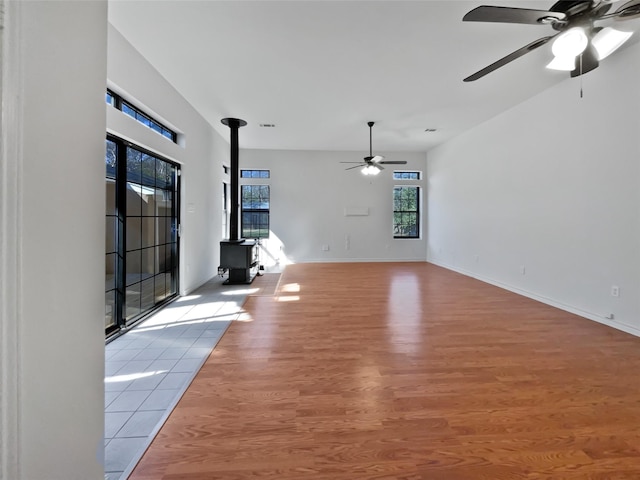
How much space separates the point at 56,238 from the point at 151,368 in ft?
6.06

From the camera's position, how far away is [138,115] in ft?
10.7

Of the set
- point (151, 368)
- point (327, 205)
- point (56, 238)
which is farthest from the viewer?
point (327, 205)

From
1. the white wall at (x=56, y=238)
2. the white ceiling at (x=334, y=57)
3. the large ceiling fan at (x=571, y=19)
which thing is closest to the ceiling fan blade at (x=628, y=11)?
the large ceiling fan at (x=571, y=19)

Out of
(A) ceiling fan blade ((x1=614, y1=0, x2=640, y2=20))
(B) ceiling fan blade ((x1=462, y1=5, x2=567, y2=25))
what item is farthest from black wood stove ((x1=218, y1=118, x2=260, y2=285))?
(A) ceiling fan blade ((x1=614, y1=0, x2=640, y2=20))

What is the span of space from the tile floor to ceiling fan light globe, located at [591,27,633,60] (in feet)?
12.8

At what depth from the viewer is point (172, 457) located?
1410 mm

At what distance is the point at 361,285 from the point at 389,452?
3.67m

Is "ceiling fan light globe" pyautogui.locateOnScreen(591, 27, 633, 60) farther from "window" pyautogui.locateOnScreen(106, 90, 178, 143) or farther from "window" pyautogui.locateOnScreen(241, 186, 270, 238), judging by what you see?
"window" pyautogui.locateOnScreen(241, 186, 270, 238)

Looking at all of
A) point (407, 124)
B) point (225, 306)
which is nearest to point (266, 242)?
point (225, 306)

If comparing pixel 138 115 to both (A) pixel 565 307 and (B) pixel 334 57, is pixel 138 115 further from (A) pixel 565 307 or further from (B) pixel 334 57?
(A) pixel 565 307

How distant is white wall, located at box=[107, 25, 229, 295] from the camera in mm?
2773

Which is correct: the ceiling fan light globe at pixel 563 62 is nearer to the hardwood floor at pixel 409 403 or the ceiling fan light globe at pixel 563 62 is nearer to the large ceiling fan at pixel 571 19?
the large ceiling fan at pixel 571 19

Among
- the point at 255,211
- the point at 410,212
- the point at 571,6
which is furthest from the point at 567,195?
the point at 255,211

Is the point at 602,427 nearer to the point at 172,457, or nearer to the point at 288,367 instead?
the point at 288,367
